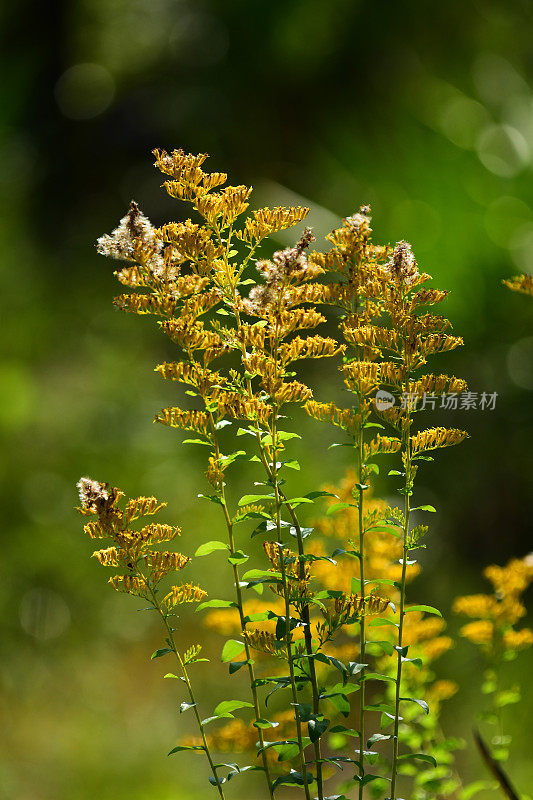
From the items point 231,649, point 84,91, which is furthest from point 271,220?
point 84,91

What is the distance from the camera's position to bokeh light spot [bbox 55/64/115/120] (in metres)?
2.90

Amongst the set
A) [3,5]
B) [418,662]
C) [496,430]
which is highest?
[3,5]

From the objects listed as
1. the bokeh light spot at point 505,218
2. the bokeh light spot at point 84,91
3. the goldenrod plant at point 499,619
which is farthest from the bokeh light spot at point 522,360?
the bokeh light spot at point 84,91

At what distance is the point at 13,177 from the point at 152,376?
538 millimetres

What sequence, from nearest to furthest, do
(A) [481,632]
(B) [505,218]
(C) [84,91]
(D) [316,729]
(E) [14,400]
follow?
(D) [316,729], (A) [481,632], (B) [505,218], (E) [14,400], (C) [84,91]

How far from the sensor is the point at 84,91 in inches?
116

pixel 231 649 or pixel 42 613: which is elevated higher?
pixel 42 613

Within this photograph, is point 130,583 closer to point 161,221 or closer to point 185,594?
point 185,594

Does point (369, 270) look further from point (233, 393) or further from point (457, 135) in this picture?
point (457, 135)

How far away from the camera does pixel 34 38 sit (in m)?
2.97

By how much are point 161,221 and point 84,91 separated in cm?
49

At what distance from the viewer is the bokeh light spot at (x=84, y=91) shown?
2.90 m

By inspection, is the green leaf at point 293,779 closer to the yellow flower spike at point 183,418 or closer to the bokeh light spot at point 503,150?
the yellow flower spike at point 183,418

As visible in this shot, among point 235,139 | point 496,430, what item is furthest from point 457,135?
point 235,139
